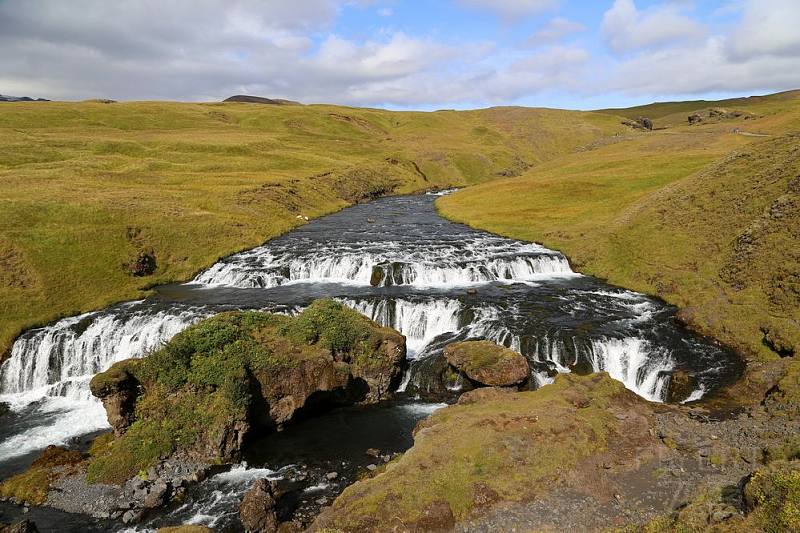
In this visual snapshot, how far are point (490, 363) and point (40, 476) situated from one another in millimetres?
23956

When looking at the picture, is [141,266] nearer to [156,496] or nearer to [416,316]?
[416,316]

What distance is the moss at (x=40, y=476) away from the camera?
71.2 ft

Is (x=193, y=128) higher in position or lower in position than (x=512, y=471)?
higher

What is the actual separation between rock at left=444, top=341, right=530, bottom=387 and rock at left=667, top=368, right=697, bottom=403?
8.40m

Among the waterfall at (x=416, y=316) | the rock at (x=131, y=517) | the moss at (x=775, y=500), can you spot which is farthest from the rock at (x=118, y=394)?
the moss at (x=775, y=500)

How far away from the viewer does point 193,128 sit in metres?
164

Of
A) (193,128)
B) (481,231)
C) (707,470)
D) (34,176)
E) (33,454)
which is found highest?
(193,128)

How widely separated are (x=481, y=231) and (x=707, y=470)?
54762 mm

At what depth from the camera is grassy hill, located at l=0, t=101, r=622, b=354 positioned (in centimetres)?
4588

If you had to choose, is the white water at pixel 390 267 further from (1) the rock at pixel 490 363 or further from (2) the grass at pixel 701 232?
(1) the rock at pixel 490 363

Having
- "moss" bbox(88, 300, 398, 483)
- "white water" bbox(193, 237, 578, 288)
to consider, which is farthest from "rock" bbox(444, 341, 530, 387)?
"white water" bbox(193, 237, 578, 288)

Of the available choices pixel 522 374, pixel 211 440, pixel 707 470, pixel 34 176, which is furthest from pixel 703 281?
pixel 34 176

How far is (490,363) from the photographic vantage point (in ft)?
97.4

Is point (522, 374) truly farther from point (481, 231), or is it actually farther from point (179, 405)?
point (481, 231)
